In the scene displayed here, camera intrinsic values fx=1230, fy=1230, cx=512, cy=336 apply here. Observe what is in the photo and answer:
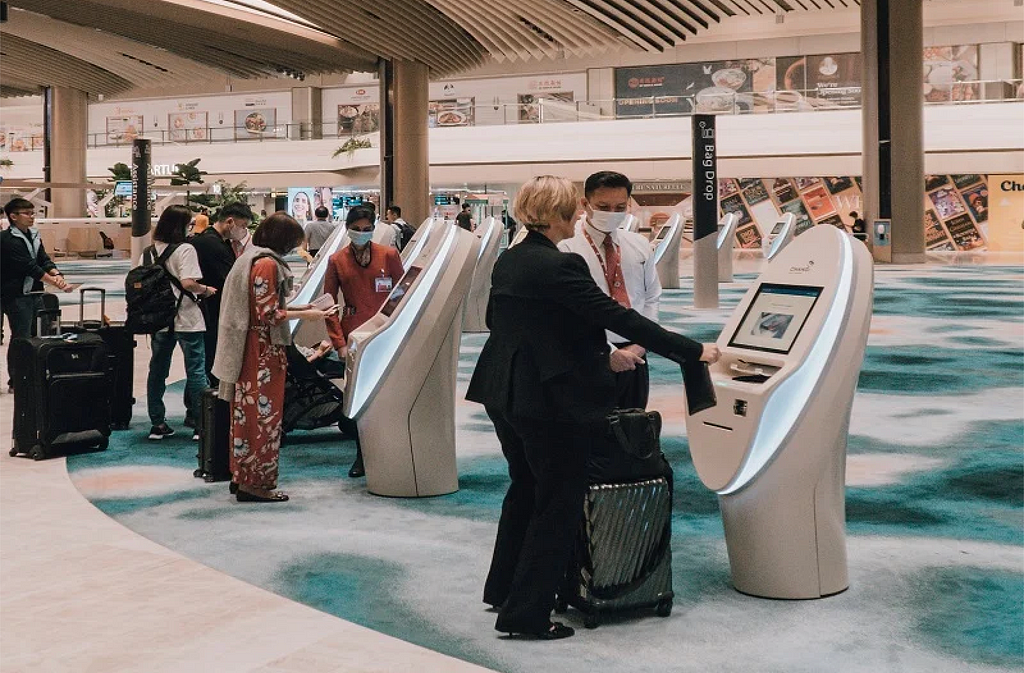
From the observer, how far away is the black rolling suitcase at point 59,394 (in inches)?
278

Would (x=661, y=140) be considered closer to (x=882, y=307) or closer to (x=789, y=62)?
(x=789, y=62)

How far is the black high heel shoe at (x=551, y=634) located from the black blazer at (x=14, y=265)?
669cm

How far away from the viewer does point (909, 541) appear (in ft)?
16.4

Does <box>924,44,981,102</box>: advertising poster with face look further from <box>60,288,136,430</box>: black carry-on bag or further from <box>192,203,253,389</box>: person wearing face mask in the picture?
<box>60,288,136,430</box>: black carry-on bag

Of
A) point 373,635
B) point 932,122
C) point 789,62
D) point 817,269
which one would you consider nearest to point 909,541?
point 817,269

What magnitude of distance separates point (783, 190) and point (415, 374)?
3391 centimetres

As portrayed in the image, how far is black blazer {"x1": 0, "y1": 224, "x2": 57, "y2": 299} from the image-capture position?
9.30 metres

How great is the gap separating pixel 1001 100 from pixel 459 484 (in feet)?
99.7

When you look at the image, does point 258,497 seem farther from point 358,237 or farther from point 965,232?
point 965,232

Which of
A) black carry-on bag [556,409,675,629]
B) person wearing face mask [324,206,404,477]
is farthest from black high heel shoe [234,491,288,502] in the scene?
black carry-on bag [556,409,675,629]

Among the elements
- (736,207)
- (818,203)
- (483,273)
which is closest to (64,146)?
(736,207)

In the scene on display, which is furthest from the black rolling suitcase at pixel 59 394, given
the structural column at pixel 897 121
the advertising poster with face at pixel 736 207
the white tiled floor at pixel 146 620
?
the advertising poster with face at pixel 736 207

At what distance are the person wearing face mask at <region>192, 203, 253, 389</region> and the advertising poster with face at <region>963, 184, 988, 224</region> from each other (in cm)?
3178

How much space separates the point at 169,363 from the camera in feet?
25.5
